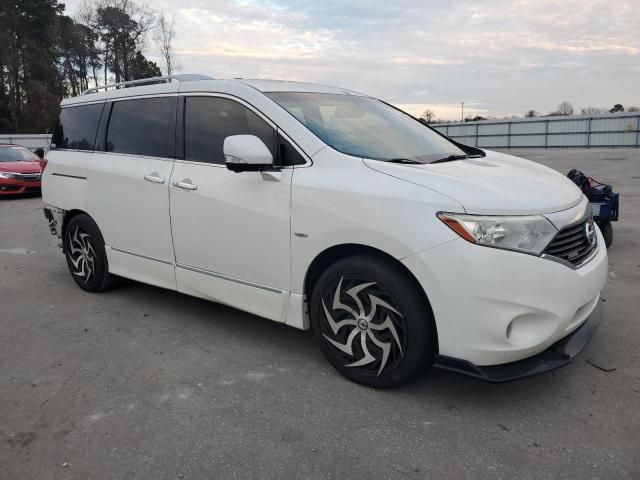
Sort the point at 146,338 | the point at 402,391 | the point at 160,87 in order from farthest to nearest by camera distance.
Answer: the point at 160,87 < the point at 146,338 < the point at 402,391

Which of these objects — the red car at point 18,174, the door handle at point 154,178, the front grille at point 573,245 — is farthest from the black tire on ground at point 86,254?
the red car at point 18,174

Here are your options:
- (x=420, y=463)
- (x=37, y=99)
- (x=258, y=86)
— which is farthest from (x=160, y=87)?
(x=37, y=99)

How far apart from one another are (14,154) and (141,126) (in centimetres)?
1185

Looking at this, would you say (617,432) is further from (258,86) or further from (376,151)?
(258,86)

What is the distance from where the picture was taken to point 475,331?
264cm

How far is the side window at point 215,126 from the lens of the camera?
11.5 feet

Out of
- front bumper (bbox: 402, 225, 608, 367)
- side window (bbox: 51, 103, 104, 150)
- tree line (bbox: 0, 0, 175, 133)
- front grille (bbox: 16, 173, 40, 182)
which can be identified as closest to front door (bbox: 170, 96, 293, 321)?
front bumper (bbox: 402, 225, 608, 367)

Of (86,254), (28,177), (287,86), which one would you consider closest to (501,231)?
(287,86)

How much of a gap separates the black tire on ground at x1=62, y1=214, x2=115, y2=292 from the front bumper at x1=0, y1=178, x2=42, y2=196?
9.25 metres

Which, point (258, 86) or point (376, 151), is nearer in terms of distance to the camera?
point (376, 151)

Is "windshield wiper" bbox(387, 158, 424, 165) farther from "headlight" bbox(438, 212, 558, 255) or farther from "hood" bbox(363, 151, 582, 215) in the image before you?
"headlight" bbox(438, 212, 558, 255)

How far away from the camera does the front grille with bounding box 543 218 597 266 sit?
8.86 ft

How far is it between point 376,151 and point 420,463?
6.06ft

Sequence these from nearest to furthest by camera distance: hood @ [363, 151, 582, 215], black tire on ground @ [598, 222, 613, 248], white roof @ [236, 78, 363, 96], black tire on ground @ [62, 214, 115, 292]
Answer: hood @ [363, 151, 582, 215] < white roof @ [236, 78, 363, 96] < black tire on ground @ [62, 214, 115, 292] < black tire on ground @ [598, 222, 613, 248]
